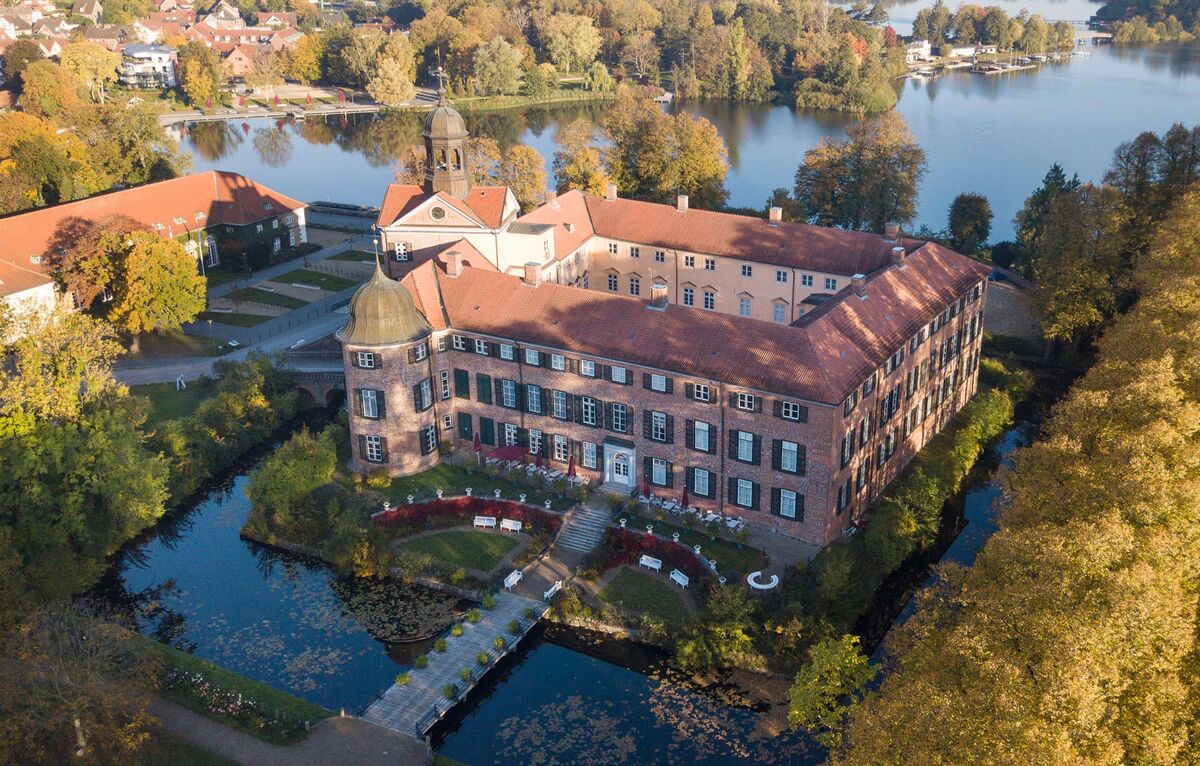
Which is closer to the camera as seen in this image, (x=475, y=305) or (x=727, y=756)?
(x=727, y=756)

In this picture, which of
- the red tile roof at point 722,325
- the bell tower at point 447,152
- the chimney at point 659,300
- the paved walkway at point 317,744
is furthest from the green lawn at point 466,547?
the bell tower at point 447,152

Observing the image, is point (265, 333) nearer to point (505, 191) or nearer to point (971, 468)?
point (505, 191)

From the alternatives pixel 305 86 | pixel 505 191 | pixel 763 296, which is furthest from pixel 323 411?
pixel 305 86

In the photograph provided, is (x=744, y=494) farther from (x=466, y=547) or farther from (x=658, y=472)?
(x=466, y=547)

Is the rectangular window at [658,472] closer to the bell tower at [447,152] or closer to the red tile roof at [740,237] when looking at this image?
the red tile roof at [740,237]

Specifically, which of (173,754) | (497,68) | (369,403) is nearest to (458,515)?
(369,403)

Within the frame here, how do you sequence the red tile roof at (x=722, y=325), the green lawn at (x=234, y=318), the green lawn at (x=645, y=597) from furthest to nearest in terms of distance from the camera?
the green lawn at (x=234, y=318)
the red tile roof at (x=722, y=325)
the green lawn at (x=645, y=597)
